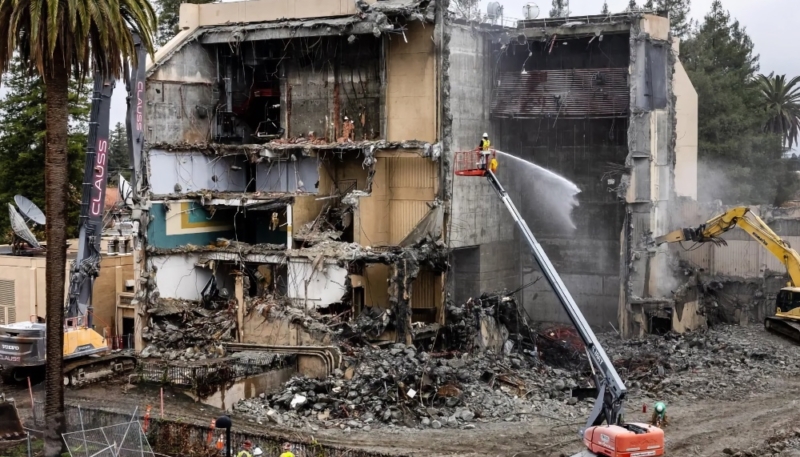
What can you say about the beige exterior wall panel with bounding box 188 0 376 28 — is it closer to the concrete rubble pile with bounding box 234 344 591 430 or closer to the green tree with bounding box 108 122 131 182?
the concrete rubble pile with bounding box 234 344 591 430

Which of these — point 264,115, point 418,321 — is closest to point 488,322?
point 418,321

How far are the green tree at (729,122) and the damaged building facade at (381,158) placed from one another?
647 inches

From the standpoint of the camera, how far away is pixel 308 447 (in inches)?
893

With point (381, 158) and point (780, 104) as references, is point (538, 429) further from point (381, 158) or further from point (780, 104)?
point (780, 104)

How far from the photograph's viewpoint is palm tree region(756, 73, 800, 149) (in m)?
68.7

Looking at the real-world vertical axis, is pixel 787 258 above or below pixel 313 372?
above

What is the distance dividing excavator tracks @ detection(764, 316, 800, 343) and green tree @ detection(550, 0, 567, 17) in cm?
1405

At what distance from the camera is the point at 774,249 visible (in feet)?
125

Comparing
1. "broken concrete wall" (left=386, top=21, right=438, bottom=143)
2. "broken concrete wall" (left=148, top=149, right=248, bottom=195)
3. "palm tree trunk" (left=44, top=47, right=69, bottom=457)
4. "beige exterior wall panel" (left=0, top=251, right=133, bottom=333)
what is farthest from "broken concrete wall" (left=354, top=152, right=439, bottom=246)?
"palm tree trunk" (left=44, top=47, right=69, bottom=457)

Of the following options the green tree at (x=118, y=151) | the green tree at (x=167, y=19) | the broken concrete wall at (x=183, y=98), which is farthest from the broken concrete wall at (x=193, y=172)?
the green tree at (x=118, y=151)

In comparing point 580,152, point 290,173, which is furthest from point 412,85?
point 580,152

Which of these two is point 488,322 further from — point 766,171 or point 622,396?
point 766,171

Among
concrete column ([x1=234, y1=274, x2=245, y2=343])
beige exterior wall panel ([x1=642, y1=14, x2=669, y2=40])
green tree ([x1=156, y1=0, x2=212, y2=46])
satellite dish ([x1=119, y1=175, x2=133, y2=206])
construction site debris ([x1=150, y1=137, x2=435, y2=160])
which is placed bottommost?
concrete column ([x1=234, y1=274, x2=245, y2=343])

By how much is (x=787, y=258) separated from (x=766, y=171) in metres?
25.8
